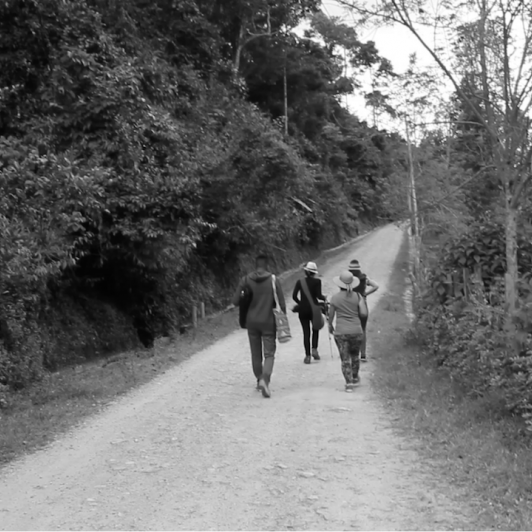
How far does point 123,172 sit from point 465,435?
31.7ft

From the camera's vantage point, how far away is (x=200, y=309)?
19328mm

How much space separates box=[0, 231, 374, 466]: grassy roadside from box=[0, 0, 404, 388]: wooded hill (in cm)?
69

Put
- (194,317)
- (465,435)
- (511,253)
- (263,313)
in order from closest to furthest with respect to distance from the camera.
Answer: (465,435) → (511,253) → (263,313) → (194,317)

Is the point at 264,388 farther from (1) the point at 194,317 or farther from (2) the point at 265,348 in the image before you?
(1) the point at 194,317

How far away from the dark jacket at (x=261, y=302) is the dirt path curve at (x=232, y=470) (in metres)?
1.02

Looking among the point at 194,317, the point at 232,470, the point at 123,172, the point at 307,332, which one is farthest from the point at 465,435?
the point at 194,317

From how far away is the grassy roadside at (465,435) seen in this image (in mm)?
4957

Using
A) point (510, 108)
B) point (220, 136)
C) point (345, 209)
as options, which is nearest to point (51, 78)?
point (220, 136)

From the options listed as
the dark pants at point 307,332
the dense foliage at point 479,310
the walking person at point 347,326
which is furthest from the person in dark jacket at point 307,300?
the dense foliage at point 479,310

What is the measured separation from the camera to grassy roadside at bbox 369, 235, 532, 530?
4.96 m

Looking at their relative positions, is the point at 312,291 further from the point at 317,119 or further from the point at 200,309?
the point at 317,119

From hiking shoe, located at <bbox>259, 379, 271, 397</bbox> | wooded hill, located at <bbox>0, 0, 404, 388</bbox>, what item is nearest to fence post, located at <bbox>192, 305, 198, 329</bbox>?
wooded hill, located at <bbox>0, 0, 404, 388</bbox>

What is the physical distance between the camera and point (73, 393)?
9.54 metres

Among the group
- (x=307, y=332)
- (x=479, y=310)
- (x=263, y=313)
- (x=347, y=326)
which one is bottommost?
(x=307, y=332)
